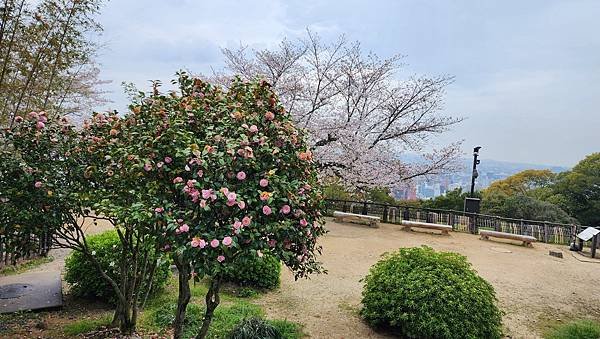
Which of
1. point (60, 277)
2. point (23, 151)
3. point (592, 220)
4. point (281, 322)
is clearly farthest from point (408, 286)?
point (592, 220)

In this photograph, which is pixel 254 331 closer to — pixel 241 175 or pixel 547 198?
pixel 241 175

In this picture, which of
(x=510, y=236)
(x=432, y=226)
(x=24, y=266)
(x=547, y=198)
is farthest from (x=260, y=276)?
(x=547, y=198)

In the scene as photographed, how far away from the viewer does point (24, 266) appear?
543cm

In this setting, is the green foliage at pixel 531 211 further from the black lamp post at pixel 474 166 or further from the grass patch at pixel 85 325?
the grass patch at pixel 85 325

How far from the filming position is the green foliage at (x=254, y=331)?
3078 millimetres

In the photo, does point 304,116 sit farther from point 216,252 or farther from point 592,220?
point 592,220

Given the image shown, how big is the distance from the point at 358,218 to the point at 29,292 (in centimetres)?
863

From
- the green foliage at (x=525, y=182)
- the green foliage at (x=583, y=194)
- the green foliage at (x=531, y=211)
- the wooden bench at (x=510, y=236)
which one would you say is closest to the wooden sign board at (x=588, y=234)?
the wooden bench at (x=510, y=236)

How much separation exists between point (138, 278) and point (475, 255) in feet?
22.9

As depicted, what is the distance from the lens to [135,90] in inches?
115

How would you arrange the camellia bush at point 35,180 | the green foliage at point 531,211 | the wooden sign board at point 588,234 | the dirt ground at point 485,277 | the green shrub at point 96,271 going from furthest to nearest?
the green foliage at point 531,211 → the wooden sign board at point 588,234 → the dirt ground at point 485,277 → the green shrub at point 96,271 → the camellia bush at point 35,180

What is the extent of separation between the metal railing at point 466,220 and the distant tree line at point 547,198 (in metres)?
0.51

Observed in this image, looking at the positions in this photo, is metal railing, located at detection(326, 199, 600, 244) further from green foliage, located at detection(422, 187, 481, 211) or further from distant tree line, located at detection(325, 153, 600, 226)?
green foliage, located at detection(422, 187, 481, 211)

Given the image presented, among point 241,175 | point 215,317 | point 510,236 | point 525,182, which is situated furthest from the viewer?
point 525,182
